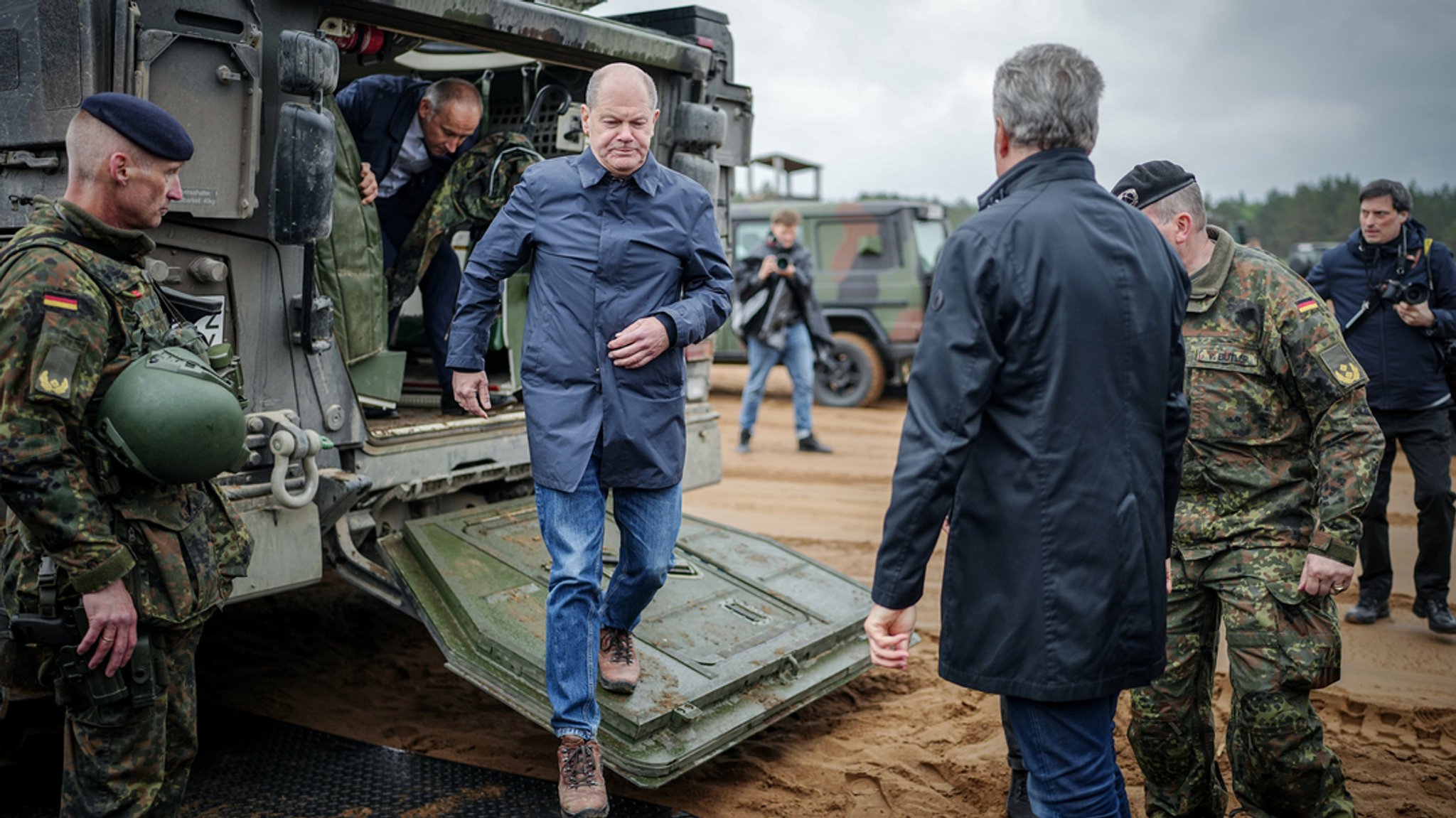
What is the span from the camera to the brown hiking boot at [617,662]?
359cm

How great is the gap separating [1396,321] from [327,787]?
485cm

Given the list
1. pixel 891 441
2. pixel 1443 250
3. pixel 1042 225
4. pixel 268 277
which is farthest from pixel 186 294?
pixel 891 441

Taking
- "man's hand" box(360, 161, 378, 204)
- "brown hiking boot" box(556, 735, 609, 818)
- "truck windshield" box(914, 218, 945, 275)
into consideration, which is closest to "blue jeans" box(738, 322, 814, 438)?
"truck windshield" box(914, 218, 945, 275)

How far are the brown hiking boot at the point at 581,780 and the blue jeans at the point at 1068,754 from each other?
4.44 feet

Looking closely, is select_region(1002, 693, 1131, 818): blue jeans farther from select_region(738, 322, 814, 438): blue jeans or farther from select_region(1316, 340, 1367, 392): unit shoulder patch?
select_region(738, 322, 814, 438): blue jeans

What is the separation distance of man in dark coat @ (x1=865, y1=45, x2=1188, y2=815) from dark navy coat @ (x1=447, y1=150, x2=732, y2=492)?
4.04ft

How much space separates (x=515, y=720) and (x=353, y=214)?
1.86 meters

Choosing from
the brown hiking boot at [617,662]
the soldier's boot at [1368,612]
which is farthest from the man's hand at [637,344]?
the soldier's boot at [1368,612]

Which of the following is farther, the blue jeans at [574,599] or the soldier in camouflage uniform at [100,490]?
the blue jeans at [574,599]

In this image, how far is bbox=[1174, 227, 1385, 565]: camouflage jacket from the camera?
2.96m

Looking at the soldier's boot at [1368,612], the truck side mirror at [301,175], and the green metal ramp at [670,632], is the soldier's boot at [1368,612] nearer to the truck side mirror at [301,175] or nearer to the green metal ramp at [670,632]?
the green metal ramp at [670,632]

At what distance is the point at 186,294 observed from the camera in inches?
133

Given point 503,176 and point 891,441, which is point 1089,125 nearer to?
point 503,176

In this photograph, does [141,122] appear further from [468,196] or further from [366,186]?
[468,196]
